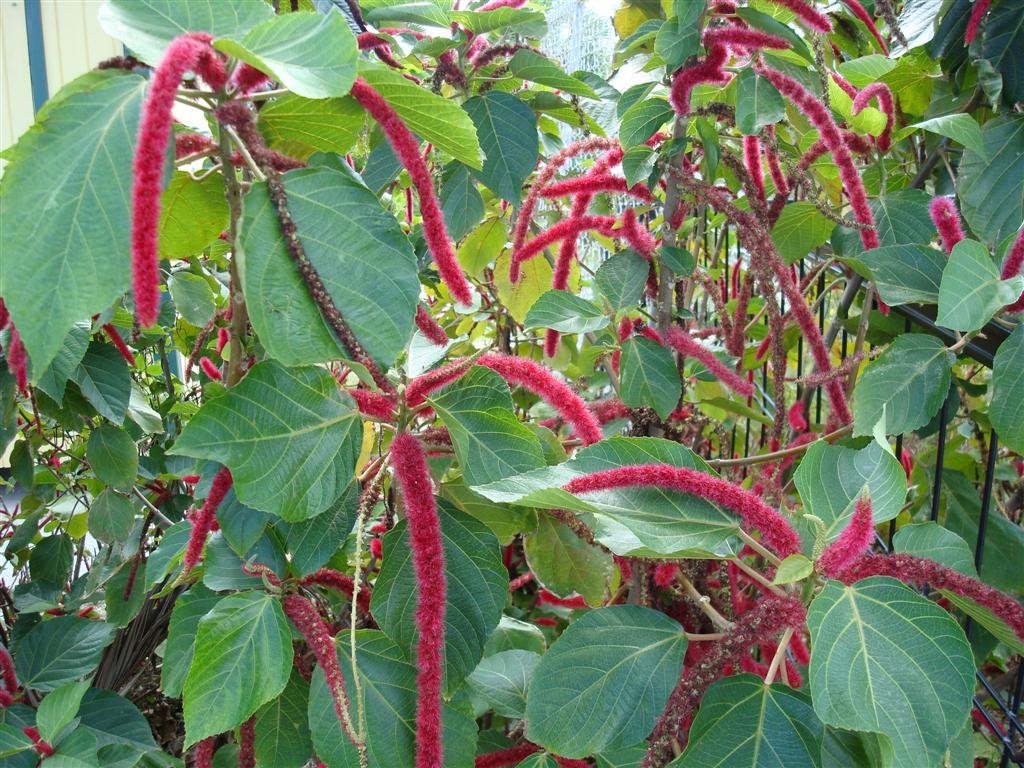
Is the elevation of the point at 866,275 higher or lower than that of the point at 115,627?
higher

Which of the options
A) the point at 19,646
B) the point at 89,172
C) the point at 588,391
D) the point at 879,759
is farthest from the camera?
the point at 588,391

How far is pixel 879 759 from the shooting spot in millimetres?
623

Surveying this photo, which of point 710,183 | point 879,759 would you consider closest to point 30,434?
point 710,183

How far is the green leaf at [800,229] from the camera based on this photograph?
3.67ft

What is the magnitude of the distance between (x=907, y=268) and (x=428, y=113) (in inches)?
23.4

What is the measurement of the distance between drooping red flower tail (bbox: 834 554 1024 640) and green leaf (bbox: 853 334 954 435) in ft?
0.78

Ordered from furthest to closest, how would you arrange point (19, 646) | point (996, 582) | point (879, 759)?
point (996, 582) → point (19, 646) → point (879, 759)

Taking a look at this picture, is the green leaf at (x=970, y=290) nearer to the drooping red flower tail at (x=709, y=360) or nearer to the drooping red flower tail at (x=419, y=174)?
the drooping red flower tail at (x=709, y=360)

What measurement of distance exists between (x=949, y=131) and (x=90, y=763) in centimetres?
111

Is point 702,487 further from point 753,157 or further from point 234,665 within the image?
→ point 753,157

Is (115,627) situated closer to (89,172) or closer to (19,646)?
A: (19,646)

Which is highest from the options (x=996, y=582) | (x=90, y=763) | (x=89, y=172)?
(x=89, y=172)

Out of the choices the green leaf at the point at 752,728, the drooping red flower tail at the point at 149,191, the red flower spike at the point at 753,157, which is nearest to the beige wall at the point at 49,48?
the red flower spike at the point at 753,157

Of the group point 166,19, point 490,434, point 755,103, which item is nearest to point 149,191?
point 166,19
